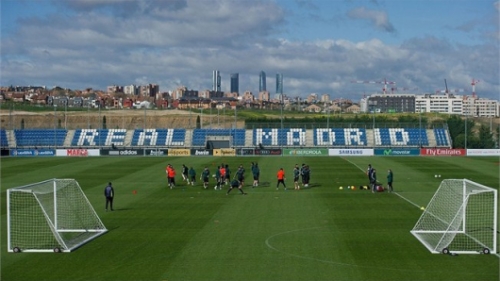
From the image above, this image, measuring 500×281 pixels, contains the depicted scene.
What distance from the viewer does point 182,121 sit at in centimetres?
16112

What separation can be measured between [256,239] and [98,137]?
7252 centimetres

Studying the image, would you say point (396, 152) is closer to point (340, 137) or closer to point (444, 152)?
point (444, 152)

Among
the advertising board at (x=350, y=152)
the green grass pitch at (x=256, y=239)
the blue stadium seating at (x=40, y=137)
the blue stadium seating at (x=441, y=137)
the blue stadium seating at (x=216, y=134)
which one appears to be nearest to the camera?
the green grass pitch at (x=256, y=239)

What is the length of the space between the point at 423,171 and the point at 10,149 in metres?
52.7

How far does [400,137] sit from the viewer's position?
91.4 m

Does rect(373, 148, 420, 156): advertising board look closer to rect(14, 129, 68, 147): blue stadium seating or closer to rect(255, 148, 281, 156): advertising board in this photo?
rect(255, 148, 281, 156): advertising board

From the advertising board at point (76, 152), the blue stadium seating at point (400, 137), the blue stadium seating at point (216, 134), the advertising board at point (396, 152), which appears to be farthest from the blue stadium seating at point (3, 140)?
the blue stadium seating at point (400, 137)

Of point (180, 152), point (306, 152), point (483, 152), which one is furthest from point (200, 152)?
point (483, 152)

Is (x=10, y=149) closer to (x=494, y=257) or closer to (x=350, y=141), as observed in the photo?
(x=350, y=141)


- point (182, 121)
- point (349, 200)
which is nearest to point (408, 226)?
point (349, 200)

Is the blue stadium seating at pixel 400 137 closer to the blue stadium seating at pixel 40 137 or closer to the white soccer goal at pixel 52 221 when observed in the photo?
the blue stadium seating at pixel 40 137

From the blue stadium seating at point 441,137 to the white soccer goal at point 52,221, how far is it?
215 ft

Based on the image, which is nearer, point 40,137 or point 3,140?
point 3,140

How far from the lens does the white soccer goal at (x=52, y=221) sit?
951 inches
